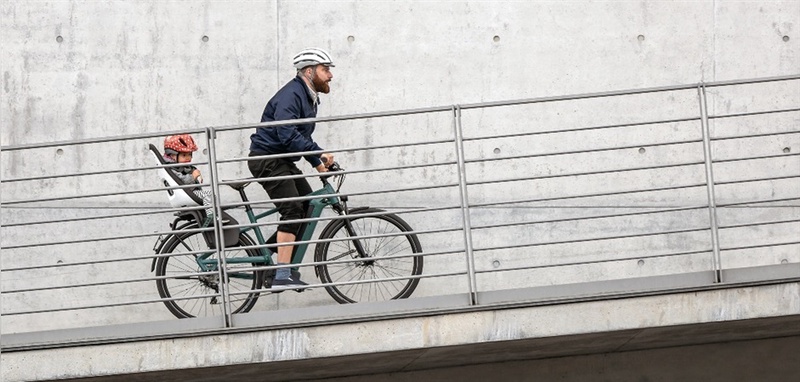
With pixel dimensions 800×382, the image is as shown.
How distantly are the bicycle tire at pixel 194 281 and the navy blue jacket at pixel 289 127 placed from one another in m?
0.63

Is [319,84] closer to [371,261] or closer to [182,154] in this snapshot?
[182,154]

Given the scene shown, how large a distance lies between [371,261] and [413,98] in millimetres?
1298

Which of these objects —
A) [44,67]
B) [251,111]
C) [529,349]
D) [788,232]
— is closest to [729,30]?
[788,232]

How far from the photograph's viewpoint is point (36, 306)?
8891 millimetres

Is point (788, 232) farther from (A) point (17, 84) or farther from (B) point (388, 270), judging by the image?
(A) point (17, 84)

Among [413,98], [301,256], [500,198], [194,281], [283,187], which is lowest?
[194,281]

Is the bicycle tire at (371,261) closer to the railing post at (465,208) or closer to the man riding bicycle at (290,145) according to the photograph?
the man riding bicycle at (290,145)

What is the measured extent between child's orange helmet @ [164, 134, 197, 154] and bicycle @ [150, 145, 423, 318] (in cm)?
10

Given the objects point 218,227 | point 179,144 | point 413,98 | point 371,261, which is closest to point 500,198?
point 413,98

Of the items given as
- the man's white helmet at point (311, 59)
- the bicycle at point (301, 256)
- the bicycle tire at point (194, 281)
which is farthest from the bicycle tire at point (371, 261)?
the man's white helmet at point (311, 59)

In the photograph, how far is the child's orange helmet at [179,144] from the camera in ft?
26.5

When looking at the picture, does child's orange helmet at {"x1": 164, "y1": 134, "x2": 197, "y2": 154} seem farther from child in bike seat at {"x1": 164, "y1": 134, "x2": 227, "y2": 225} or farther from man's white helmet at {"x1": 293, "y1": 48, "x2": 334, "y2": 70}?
man's white helmet at {"x1": 293, "y1": 48, "x2": 334, "y2": 70}

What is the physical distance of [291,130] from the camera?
7.55 m

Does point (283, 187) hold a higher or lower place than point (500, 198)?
higher
